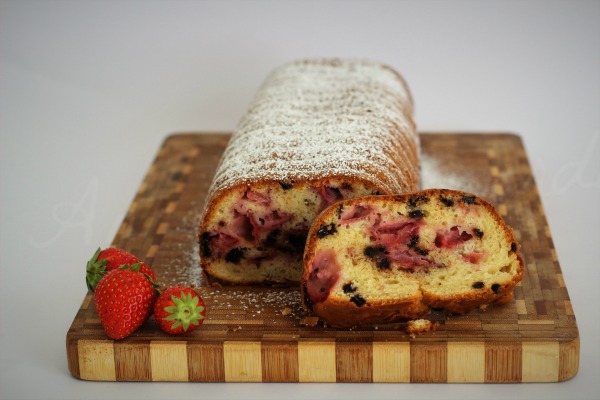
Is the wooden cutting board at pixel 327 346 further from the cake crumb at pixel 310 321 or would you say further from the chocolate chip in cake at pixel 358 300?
the chocolate chip in cake at pixel 358 300

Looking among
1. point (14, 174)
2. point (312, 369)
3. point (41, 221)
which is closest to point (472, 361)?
point (312, 369)

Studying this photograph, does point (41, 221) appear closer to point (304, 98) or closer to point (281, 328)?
point (304, 98)

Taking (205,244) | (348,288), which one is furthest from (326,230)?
(205,244)

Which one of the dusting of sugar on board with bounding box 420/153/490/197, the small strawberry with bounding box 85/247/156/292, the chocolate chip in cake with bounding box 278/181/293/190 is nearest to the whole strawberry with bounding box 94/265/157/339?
the small strawberry with bounding box 85/247/156/292

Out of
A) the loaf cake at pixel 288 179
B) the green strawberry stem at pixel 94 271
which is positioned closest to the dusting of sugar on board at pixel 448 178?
the loaf cake at pixel 288 179

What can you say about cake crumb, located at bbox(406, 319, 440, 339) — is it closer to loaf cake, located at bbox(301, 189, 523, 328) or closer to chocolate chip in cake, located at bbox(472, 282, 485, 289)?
loaf cake, located at bbox(301, 189, 523, 328)

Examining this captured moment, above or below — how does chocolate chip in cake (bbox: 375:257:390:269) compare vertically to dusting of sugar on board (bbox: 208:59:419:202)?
below

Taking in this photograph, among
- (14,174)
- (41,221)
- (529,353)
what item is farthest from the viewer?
(14,174)
